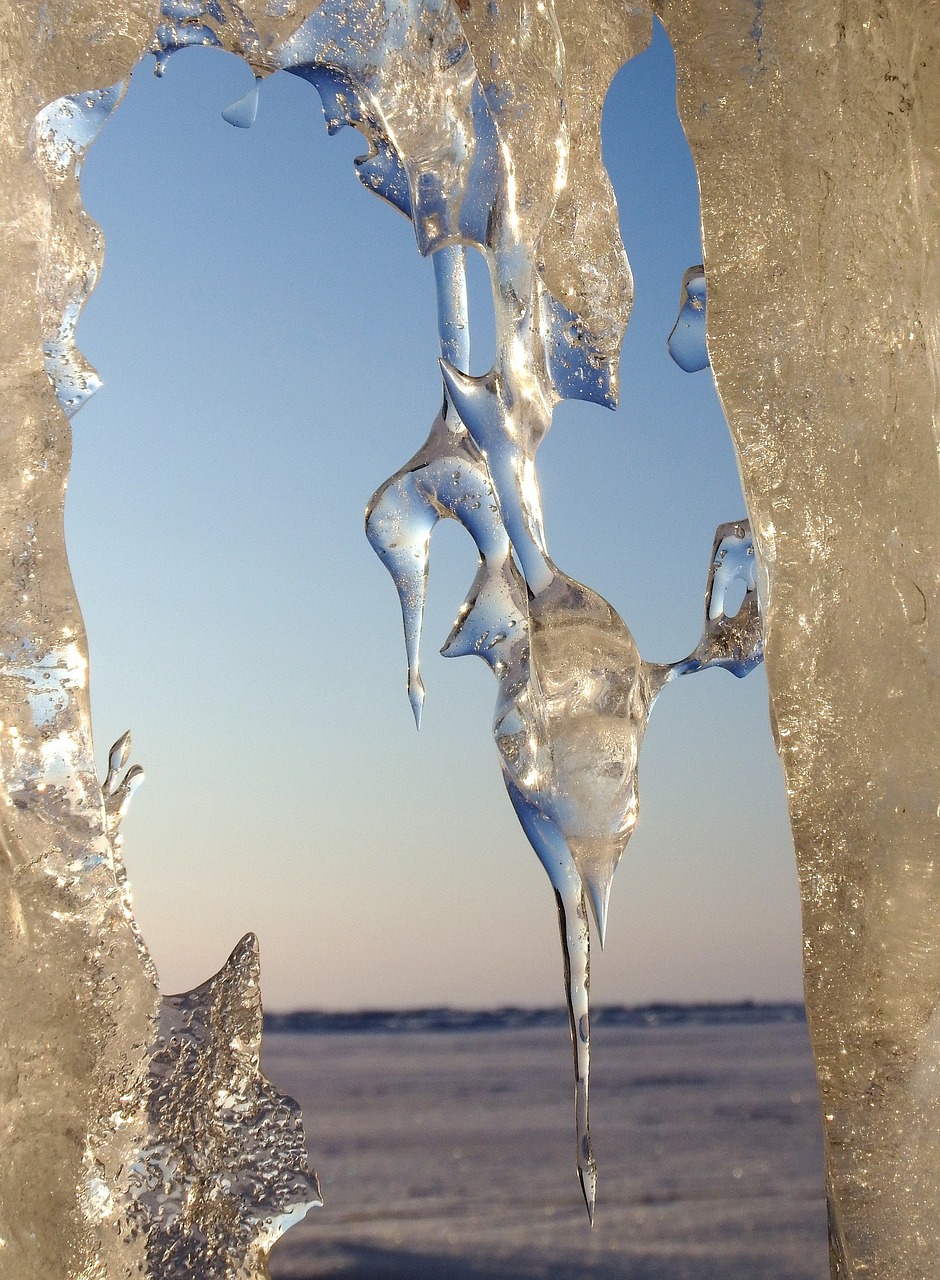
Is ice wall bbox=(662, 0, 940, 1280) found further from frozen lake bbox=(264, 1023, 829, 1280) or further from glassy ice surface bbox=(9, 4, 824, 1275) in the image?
frozen lake bbox=(264, 1023, 829, 1280)

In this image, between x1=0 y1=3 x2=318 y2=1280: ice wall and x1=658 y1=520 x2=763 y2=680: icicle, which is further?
x1=658 y1=520 x2=763 y2=680: icicle

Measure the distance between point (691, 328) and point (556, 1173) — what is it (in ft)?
11.3

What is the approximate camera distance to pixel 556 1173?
4.03 metres

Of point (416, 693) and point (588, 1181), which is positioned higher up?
point (416, 693)

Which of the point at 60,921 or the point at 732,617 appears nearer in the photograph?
the point at 60,921

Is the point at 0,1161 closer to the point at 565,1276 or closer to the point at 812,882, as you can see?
the point at 812,882

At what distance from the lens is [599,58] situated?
3.82 feet

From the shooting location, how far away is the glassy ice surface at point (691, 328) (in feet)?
3.97

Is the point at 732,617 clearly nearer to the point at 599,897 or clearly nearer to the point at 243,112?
the point at 599,897

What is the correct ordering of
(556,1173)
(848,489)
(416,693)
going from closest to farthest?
(848,489) < (416,693) < (556,1173)

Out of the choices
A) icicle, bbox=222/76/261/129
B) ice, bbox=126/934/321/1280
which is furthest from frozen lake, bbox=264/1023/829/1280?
icicle, bbox=222/76/261/129

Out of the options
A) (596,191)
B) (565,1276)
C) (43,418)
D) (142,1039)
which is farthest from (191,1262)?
(565,1276)

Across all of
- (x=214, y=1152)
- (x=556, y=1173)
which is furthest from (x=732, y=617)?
(x=556, y=1173)

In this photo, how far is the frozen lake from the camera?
2979 mm
